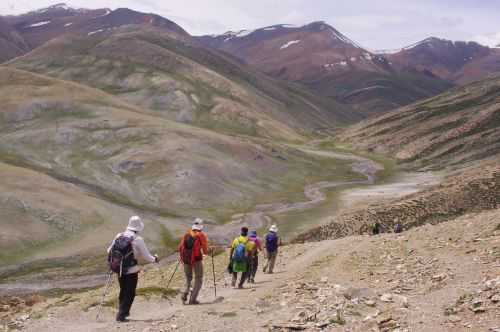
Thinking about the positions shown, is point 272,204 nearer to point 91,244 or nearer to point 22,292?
point 91,244

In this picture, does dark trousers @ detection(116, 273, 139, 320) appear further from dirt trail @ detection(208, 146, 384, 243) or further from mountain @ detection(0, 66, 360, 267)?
dirt trail @ detection(208, 146, 384, 243)

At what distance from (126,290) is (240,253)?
804 cm

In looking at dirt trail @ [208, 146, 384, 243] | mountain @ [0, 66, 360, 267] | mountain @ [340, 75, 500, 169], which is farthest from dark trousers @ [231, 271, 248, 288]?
mountain @ [340, 75, 500, 169]

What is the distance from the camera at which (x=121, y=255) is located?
17578 mm

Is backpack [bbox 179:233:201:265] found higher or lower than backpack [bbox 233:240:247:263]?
higher

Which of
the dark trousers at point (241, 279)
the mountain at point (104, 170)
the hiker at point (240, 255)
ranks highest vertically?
the mountain at point (104, 170)

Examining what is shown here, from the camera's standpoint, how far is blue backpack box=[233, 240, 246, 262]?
25438mm

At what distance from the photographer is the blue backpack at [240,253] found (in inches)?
1001

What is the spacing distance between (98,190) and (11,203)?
89.4 ft

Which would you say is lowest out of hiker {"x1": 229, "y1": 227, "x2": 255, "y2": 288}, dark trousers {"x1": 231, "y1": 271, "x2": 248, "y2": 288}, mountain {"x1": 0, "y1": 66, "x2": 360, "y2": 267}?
dark trousers {"x1": 231, "y1": 271, "x2": 248, "y2": 288}

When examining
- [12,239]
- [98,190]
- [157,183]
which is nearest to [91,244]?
[12,239]

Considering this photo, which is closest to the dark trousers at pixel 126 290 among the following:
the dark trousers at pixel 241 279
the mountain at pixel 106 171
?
the dark trousers at pixel 241 279

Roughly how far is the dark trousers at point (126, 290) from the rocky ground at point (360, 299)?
0.47 metres

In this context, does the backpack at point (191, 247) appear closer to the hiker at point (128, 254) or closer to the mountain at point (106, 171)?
the hiker at point (128, 254)
